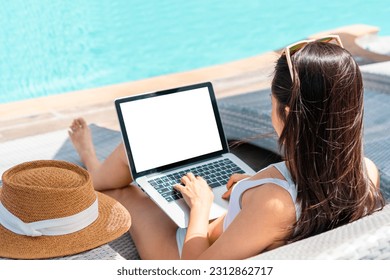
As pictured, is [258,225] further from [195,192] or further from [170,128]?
[170,128]

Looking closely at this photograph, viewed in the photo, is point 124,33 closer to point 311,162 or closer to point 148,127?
point 148,127

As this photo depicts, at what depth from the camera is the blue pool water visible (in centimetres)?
612

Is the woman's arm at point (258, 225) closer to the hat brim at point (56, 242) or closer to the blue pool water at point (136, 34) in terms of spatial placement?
the hat brim at point (56, 242)

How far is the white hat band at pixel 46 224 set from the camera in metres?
1.70

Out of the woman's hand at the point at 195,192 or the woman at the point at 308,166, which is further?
the woman's hand at the point at 195,192

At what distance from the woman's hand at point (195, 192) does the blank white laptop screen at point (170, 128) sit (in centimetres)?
27

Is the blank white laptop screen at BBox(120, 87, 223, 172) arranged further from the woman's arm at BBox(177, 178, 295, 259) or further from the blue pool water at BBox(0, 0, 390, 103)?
the blue pool water at BBox(0, 0, 390, 103)

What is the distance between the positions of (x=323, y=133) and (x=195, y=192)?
0.56m

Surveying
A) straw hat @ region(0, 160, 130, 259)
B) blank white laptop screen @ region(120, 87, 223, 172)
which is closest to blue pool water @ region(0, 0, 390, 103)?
blank white laptop screen @ region(120, 87, 223, 172)

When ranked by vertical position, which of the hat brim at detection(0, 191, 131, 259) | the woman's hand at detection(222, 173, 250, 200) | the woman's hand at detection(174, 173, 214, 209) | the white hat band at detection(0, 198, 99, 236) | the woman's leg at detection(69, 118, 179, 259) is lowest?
the woman's leg at detection(69, 118, 179, 259)

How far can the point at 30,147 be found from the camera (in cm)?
329

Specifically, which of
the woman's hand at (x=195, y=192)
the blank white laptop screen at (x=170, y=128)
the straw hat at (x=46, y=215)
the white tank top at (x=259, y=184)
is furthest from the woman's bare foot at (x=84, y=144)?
the white tank top at (x=259, y=184)

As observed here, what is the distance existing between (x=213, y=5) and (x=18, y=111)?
12.8 ft
